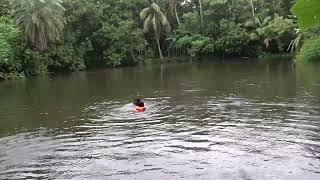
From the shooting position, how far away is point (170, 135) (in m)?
13.9

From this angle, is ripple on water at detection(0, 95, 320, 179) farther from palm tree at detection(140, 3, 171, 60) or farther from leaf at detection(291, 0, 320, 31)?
palm tree at detection(140, 3, 171, 60)

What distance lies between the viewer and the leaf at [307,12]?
3.28ft

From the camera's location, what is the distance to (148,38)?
196 feet

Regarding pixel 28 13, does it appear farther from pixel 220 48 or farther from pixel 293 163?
pixel 293 163

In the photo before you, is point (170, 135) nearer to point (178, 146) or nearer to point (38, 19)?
point (178, 146)

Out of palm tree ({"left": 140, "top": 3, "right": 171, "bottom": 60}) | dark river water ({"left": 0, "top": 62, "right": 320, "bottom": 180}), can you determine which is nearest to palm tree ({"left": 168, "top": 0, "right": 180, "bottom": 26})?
palm tree ({"left": 140, "top": 3, "right": 171, "bottom": 60})

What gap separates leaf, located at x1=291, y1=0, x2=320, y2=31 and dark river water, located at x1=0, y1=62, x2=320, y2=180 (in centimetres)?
890

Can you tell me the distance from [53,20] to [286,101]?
29193 millimetres

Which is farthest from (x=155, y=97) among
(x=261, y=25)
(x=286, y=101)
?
(x=261, y=25)

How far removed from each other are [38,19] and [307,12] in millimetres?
42761

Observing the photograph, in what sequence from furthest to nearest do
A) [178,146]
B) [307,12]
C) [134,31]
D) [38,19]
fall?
[134,31] < [38,19] < [178,146] < [307,12]

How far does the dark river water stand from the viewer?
10.4 metres

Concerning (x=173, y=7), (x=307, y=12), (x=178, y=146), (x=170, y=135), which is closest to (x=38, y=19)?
(x=173, y=7)

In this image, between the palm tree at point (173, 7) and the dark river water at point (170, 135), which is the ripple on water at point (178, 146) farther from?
the palm tree at point (173, 7)
